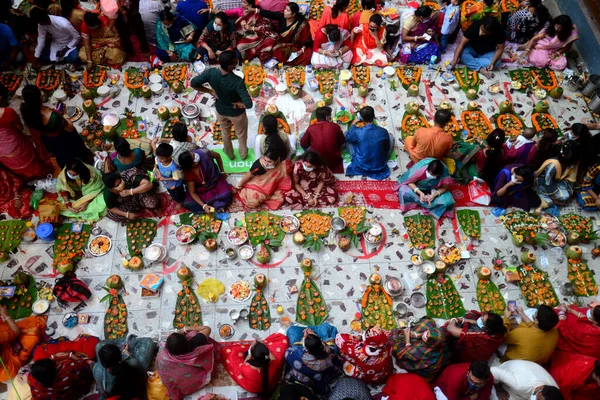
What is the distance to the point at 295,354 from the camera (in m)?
5.05

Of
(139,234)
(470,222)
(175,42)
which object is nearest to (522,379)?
(470,222)

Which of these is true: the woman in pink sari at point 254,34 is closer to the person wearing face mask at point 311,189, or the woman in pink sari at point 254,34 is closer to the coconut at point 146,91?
the coconut at point 146,91

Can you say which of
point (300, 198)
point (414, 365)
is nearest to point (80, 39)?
point (300, 198)

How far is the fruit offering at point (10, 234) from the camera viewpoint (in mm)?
6230

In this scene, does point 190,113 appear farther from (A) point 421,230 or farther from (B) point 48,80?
(A) point 421,230

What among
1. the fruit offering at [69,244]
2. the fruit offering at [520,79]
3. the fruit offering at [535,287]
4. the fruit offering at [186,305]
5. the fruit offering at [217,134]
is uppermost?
the fruit offering at [520,79]

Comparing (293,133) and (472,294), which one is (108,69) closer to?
(293,133)

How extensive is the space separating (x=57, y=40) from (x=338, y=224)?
5.61m

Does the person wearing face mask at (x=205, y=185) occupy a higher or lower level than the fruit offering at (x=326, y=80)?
lower

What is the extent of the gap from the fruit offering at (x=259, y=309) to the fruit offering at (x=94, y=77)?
4438 mm

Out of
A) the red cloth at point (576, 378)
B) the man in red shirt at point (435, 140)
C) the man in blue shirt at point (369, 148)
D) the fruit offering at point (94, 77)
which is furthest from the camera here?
the fruit offering at point (94, 77)

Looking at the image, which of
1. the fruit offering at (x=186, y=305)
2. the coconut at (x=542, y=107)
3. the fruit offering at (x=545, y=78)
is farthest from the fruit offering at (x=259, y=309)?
the fruit offering at (x=545, y=78)

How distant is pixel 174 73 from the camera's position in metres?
8.06

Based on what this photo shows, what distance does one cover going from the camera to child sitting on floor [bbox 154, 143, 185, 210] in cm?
A: 576
